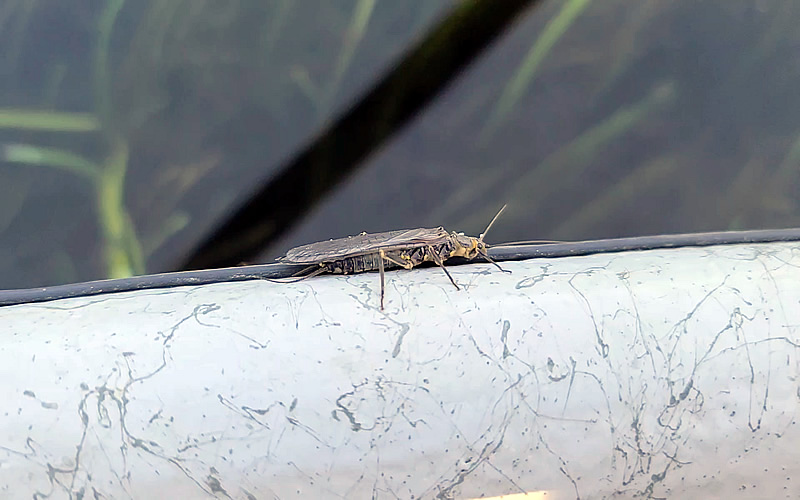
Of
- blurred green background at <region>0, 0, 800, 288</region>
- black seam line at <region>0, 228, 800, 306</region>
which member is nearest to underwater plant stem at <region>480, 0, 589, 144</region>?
blurred green background at <region>0, 0, 800, 288</region>

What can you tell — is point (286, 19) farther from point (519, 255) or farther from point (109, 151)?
point (519, 255)

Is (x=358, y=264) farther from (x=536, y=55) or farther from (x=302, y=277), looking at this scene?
(x=536, y=55)

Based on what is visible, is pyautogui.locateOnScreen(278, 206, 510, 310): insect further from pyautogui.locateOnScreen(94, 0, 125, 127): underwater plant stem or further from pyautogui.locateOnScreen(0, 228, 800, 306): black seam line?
pyautogui.locateOnScreen(94, 0, 125, 127): underwater plant stem

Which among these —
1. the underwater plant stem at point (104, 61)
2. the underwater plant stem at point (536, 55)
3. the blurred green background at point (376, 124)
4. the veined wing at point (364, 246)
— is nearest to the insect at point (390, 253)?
the veined wing at point (364, 246)

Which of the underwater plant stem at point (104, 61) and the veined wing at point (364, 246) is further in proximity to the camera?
the underwater plant stem at point (104, 61)

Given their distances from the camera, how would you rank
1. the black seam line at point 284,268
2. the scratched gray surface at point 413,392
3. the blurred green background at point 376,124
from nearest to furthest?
the scratched gray surface at point 413,392 → the black seam line at point 284,268 → the blurred green background at point 376,124

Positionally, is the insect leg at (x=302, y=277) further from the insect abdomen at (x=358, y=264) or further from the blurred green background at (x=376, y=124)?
the blurred green background at (x=376, y=124)

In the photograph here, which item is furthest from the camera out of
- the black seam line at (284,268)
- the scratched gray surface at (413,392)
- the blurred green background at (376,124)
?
the blurred green background at (376,124)
